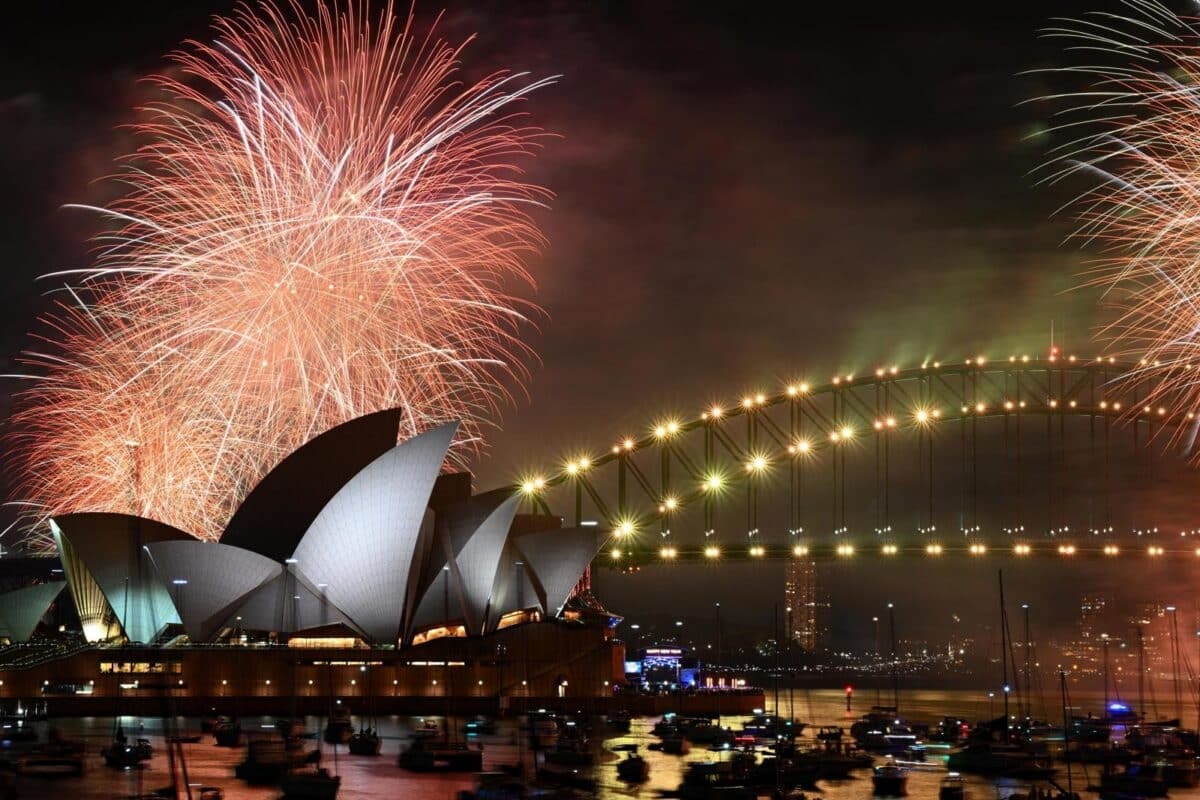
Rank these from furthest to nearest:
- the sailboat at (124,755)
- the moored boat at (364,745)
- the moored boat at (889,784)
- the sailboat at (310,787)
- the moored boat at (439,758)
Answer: the moored boat at (364,745) < the moored boat at (439,758) < the moored boat at (889,784) < the sailboat at (124,755) < the sailboat at (310,787)

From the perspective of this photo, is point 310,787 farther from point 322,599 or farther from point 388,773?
point 322,599

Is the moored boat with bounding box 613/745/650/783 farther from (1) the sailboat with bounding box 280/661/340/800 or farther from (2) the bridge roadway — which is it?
(2) the bridge roadway

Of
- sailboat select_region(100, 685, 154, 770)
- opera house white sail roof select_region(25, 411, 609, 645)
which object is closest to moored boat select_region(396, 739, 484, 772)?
sailboat select_region(100, 685, 154, 770)

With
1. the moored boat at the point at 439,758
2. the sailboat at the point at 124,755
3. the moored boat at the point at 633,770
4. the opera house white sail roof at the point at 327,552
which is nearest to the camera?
the sailboat at the point at 124,755

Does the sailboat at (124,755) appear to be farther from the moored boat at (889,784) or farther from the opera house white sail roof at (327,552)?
the moored boat at (889,784)

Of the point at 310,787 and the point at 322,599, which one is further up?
the point at 322,599

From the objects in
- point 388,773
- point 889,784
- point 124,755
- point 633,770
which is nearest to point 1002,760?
point 889,784

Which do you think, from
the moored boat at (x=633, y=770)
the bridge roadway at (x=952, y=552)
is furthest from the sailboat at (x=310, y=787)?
the bridge roadway at (x=952, y=552)

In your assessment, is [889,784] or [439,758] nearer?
[889,784]

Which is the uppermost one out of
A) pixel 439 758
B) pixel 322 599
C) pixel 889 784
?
pixel 322 599
